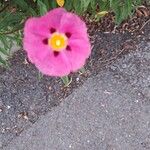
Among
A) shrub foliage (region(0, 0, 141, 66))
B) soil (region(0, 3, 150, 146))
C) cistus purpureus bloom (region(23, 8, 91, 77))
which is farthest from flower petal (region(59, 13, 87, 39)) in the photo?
soil (region(0, 3, 150, 146))

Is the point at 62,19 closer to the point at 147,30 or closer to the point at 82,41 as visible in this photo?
the point at 82,41

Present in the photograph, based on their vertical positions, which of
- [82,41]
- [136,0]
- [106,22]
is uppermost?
[82,41]

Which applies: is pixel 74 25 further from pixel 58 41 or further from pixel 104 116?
pixel 104 116

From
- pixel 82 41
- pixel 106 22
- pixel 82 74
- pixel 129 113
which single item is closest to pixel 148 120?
pixel 129 113

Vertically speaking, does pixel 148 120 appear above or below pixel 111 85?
below

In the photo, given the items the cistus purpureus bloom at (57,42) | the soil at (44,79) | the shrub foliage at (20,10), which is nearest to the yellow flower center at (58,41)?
the cistus purpureus bloom at (57,42)

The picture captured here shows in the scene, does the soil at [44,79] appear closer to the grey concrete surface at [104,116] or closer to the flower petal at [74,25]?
the grey concrete surface at [104,116]
